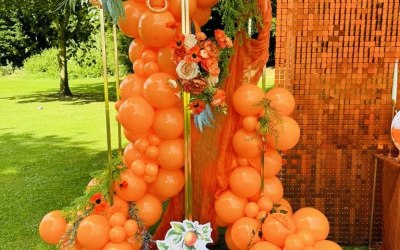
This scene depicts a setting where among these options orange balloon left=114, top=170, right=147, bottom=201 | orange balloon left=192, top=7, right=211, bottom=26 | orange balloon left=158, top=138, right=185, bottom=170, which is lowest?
orange balloon left=114, top=170, right=147, bottom=201

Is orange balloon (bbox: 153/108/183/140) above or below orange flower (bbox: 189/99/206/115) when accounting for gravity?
below

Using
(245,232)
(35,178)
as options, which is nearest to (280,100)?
(245,232)

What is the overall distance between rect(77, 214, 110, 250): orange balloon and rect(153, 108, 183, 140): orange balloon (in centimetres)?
62

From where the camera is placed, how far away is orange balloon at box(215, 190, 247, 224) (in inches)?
105

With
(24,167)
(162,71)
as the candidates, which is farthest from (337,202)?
(24,167)

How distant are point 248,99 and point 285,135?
1.00ft

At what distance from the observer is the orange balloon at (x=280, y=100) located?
8.75ft

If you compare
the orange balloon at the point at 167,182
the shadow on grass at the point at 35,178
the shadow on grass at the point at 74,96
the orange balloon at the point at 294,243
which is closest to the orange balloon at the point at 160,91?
the orange balloon at the point at 167,182

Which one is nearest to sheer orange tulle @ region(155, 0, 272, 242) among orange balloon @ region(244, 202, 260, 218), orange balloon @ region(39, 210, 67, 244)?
orange balloon @ region(244, 202, 260, 218)

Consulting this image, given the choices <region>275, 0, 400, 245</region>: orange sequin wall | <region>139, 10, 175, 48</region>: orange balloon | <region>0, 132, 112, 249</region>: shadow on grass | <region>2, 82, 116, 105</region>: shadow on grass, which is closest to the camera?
<region>139, 10, 175, 48</region>: orange balloon

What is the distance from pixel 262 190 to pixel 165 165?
607mm

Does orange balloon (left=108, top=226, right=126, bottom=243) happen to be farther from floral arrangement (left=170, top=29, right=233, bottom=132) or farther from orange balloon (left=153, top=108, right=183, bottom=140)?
floral arrangement (left=170, top=29, right=233, bottom=132)

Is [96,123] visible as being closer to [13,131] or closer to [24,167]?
[13,131]

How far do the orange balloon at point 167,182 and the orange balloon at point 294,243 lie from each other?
0.74 m
